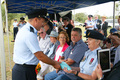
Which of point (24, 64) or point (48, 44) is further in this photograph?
point (48, 44)

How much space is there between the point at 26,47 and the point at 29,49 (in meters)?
0.05

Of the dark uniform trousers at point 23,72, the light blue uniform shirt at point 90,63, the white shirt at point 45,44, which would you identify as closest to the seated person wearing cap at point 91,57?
the light blue uniform shirt at point 90,63

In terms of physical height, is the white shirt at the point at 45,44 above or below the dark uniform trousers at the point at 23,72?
above

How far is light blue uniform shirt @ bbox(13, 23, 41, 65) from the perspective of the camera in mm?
1871

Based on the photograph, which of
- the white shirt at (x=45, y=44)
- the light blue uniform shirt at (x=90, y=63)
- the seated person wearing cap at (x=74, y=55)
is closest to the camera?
the light blue uniform shirt at (x=90, y=63)

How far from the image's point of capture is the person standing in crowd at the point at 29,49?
74.2 inches

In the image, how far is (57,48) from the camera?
3496 mm

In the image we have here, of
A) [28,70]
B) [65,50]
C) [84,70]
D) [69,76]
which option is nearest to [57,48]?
[65,50]

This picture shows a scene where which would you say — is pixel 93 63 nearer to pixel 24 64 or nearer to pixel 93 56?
pixel 93 56

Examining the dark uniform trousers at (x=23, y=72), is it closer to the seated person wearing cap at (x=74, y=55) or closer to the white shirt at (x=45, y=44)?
the seated person wearing cap at (x=74, y=55)

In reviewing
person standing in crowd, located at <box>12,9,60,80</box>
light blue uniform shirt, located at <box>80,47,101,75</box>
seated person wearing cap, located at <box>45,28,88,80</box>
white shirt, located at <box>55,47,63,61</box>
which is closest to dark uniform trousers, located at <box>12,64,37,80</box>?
person standing in crowd, located at <box>12,9,60,80</box>

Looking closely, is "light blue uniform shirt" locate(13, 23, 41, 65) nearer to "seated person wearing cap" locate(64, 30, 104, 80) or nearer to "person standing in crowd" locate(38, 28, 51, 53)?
"seated person wearing cap" locate(64, 30, 104, 80)

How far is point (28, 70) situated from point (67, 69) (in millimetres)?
573

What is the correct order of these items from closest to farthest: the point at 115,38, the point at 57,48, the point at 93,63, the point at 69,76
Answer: the point at 93,63 → the point at 69,76 → the point at 115,38 → the point at 57,48
